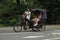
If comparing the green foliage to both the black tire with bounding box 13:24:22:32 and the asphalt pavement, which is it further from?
the asphalt pavement

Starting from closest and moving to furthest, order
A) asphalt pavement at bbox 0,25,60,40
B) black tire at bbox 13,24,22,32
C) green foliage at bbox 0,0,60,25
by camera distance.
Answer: asphalt pavement at bbox 0,25,60,40 → black tire at bbox 13,24,22,32 → green foliage at bbox 0,0,60,25

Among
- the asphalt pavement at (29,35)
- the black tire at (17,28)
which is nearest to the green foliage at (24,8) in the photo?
the black tire at (17,28)

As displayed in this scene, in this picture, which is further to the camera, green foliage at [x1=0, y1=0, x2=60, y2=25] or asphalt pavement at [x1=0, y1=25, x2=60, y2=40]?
green foliage at [x1=0, y1=0, x2=60, y2=25]

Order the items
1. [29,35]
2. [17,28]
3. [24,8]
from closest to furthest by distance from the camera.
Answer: [29,35], [17,28], [24,8]

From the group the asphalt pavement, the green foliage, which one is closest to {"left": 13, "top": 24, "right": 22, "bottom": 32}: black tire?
the asphalt pavement

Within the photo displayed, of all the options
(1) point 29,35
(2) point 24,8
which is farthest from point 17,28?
(2) point 24,8

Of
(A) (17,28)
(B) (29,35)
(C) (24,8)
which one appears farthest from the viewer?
(C) (24,8)

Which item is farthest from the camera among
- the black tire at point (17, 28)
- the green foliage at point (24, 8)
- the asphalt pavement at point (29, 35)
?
the green foliage at point (24, 8)

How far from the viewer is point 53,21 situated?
24.0m

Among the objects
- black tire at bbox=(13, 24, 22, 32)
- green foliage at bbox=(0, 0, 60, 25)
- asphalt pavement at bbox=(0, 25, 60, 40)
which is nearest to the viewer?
asphalt pavement at bbox=(0, 25, 60, 40)

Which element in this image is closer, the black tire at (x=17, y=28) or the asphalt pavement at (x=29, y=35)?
the asphalt pavement at (x=29, y=35)

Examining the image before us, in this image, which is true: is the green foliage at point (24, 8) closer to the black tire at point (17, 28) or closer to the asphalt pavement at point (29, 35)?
the black tire at point (17, 28)

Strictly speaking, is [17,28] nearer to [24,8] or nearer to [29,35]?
[29,35]

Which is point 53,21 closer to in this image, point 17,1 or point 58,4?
point 58,4
